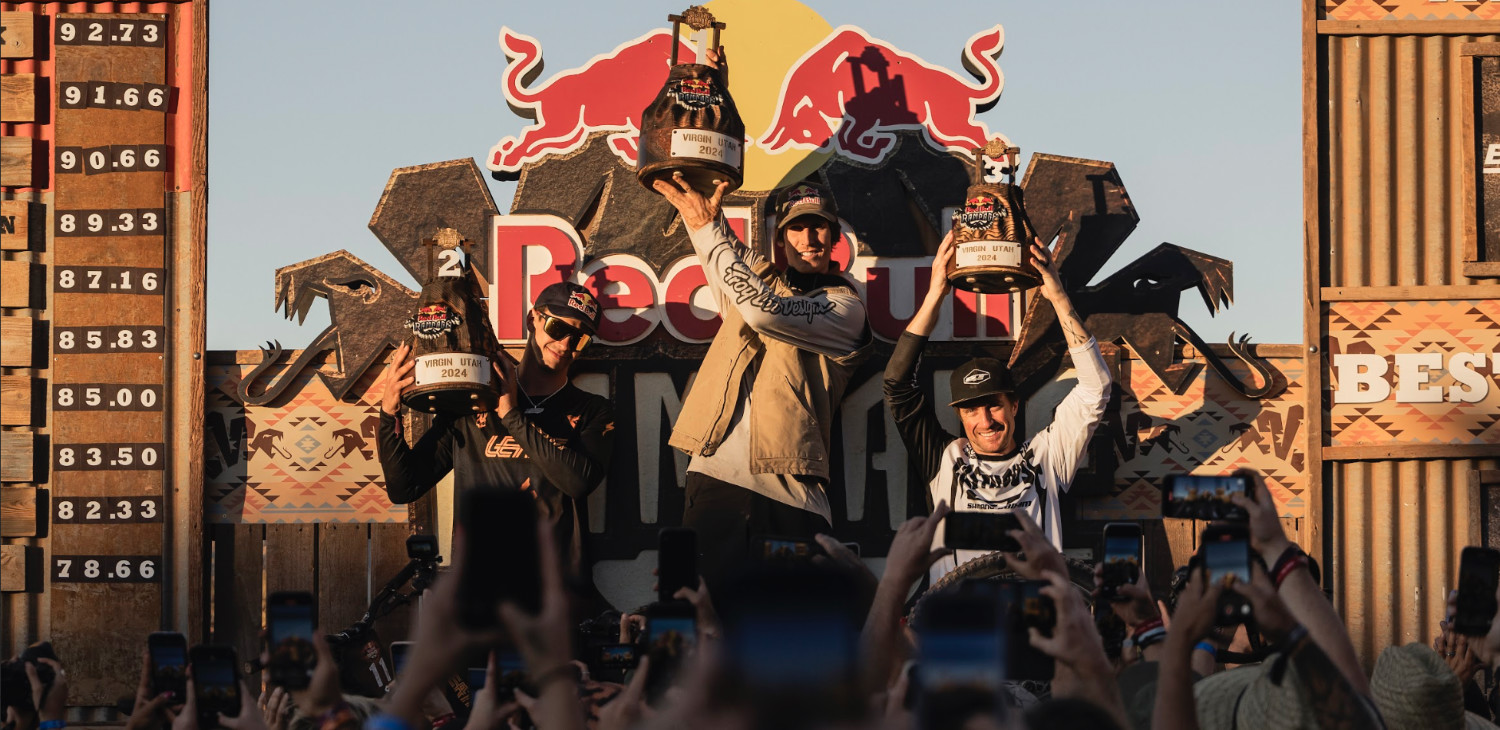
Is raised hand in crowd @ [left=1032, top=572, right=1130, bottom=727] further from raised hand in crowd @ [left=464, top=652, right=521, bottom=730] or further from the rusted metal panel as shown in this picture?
the rusted metal panel

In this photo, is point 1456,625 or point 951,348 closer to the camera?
point 1456,625

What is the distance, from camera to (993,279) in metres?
7.20

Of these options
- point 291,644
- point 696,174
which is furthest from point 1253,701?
point 696,174

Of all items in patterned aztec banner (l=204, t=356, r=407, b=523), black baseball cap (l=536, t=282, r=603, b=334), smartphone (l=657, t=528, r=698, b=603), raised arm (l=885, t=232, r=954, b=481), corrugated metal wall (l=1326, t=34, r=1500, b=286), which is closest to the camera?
smartphone (l=657, t=528, r=698, b=603)

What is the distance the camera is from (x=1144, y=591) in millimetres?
3711

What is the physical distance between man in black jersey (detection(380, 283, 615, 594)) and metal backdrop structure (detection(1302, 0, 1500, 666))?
3804 mm

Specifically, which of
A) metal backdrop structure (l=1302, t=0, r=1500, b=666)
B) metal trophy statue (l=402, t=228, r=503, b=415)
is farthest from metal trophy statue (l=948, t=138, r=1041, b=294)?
metal trophy statue (l=402, t=228, r=503, b=415)

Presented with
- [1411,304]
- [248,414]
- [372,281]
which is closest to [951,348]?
[1411,304]

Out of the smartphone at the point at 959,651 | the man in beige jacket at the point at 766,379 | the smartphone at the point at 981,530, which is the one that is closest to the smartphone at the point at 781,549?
the smartphone at the point at 981,530

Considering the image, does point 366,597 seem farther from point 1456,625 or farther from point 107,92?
point 1456,625

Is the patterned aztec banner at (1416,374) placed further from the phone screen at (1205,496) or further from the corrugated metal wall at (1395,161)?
the phone screen at (1205,496)

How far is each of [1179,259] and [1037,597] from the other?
19.0 ft

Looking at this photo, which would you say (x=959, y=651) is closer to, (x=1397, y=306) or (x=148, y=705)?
(x=148, y=705)

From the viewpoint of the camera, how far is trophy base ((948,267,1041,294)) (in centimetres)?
706
